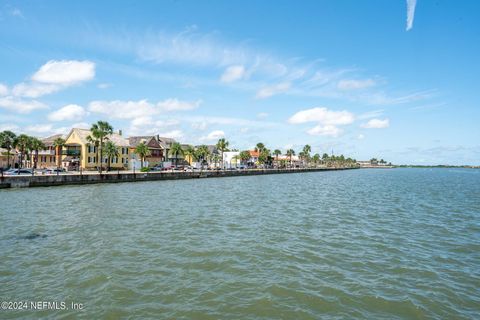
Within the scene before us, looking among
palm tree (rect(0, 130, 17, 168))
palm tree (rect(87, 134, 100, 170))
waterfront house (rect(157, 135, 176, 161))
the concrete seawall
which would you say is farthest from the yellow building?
waterfront house (rect(157, 135, 176, 161))

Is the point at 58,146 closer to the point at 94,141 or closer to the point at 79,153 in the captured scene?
the point at 79,153

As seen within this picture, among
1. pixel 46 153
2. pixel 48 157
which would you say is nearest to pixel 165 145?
pixel 48 157

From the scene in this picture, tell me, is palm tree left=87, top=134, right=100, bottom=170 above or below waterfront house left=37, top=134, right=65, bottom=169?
above

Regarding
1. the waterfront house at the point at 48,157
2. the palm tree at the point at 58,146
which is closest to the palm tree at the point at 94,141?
the palm tree at the point at 58,146

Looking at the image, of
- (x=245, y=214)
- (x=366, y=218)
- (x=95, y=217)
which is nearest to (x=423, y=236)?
(x=366, y=218)

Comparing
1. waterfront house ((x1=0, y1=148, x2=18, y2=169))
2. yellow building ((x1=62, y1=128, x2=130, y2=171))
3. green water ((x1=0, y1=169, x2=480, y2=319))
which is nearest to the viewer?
green water ((x1=0, y1=169, x2=480, y2=319))

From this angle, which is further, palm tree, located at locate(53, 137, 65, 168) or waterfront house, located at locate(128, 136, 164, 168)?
waterfront house, located at locate(128, 136, 164, 168)

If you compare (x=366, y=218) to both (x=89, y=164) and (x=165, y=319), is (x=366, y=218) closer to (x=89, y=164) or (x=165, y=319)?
(x=165, y=319)

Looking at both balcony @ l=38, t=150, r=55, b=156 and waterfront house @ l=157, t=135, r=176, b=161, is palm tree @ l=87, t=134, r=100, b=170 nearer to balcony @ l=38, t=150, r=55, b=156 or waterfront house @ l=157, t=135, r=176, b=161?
balcony @ l=38, t=150, r=55, b=156

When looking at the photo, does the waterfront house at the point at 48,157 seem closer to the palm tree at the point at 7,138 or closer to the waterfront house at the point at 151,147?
the palm tree at the point at 7,138

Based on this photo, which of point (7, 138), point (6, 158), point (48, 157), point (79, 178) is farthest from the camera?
point (48, 157)

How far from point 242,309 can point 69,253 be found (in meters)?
9.91

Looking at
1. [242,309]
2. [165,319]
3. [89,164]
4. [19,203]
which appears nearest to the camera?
[165,319]

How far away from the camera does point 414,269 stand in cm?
1405
